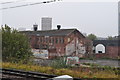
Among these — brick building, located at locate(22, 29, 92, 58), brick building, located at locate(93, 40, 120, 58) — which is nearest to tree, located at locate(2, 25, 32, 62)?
brick building, located at locate(22, 29, 92, 58)

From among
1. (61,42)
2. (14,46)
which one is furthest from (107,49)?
(14,46)

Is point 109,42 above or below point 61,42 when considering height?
above

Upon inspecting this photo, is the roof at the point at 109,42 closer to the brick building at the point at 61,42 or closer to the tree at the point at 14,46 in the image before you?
the brick building at the point at 61,42

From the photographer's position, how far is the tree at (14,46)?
66.2 ft

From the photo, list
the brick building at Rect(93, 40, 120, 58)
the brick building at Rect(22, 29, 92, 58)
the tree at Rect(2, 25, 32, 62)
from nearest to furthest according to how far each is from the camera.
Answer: the tree at Rect(2, 25, 32, 62) → the brick building at Rect(22, 29, 92, 58) → the brick building at Rect(93, 40, 120, 58)

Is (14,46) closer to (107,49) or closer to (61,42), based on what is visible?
(61,42)

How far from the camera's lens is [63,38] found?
33.8 metres

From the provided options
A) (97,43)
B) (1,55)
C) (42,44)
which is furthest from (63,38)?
(1,55)

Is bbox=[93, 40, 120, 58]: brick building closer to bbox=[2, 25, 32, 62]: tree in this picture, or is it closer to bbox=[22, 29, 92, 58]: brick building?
bbox=[22, 29, 92, 58]: brick building

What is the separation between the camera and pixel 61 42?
34219 mm

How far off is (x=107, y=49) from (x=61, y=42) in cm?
1181

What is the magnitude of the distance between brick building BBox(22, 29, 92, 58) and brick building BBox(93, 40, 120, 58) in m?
4.26

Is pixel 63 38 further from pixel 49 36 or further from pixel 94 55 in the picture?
pixel 94 55

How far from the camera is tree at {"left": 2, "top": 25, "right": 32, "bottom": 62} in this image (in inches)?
795
